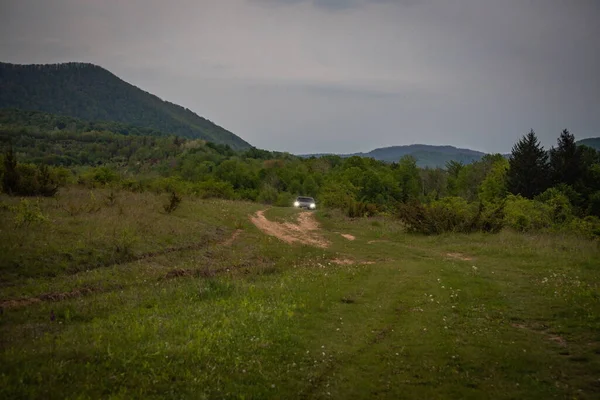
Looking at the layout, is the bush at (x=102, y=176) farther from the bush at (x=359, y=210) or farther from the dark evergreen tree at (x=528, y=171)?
the dark evergreen tree at (x=528, y=171)

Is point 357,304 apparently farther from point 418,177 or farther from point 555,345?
point 418,177

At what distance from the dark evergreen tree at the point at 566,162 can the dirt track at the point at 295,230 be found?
→ 57.8 meters

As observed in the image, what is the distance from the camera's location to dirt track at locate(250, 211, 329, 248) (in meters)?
26.6

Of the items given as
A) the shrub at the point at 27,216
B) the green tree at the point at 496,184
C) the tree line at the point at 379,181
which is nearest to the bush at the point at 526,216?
the tree line at the point at 379,181

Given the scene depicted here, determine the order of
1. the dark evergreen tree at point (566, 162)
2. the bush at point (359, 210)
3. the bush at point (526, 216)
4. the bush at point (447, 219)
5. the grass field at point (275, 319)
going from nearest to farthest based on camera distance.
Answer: the grass field at point (275, 319) < the bush at point (447, 219) < the bush at point (526, 216) < the bush at point (359, 210) < the dark evergreen tree at point (566, 162)

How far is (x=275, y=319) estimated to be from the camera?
10172 millimetres

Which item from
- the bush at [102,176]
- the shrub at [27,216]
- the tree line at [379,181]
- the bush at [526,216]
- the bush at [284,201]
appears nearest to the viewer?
the shrub at [27,216]

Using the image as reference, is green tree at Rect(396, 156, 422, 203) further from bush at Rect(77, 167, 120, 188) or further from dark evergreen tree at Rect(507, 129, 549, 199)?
bush at Rect(77, 167, 120, 188)

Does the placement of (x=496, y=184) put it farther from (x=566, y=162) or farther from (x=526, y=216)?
(x=526, y=216)

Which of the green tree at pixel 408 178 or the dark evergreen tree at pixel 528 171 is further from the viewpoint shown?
the green tree at pixel 408 178

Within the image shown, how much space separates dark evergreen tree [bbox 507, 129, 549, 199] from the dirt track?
170 feet

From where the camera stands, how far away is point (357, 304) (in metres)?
12.4

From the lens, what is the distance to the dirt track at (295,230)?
87.2 ft

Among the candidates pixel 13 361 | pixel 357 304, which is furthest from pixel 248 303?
pixel 13 361
